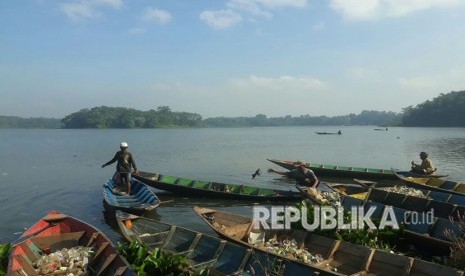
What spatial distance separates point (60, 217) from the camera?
10.3m

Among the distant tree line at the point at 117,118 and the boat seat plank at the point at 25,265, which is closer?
the boat seat plank at the point at 25,265

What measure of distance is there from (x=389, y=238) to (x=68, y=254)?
759 centimetres

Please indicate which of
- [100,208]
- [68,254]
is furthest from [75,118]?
[68,254]

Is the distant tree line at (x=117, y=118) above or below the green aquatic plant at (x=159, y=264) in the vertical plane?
above

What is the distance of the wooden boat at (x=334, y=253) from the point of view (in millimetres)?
7102

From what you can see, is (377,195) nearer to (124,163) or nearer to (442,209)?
(442,209)

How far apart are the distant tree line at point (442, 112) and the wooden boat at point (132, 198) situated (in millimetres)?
107390

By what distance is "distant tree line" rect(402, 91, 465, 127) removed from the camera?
10350 cm

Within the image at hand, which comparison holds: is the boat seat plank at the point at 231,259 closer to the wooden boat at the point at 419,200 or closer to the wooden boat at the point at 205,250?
the wooden boat at the point at 205,250

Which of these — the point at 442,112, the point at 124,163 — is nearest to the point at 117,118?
the point at 442,112

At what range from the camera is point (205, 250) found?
8.64 meters

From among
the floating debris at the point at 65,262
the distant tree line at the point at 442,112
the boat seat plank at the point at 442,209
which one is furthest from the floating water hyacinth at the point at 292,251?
the distant tree line at the point at 442,112

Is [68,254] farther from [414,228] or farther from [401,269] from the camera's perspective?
[414,228]

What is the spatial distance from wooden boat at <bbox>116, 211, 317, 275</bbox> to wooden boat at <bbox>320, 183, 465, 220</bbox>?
6411 millimetres
